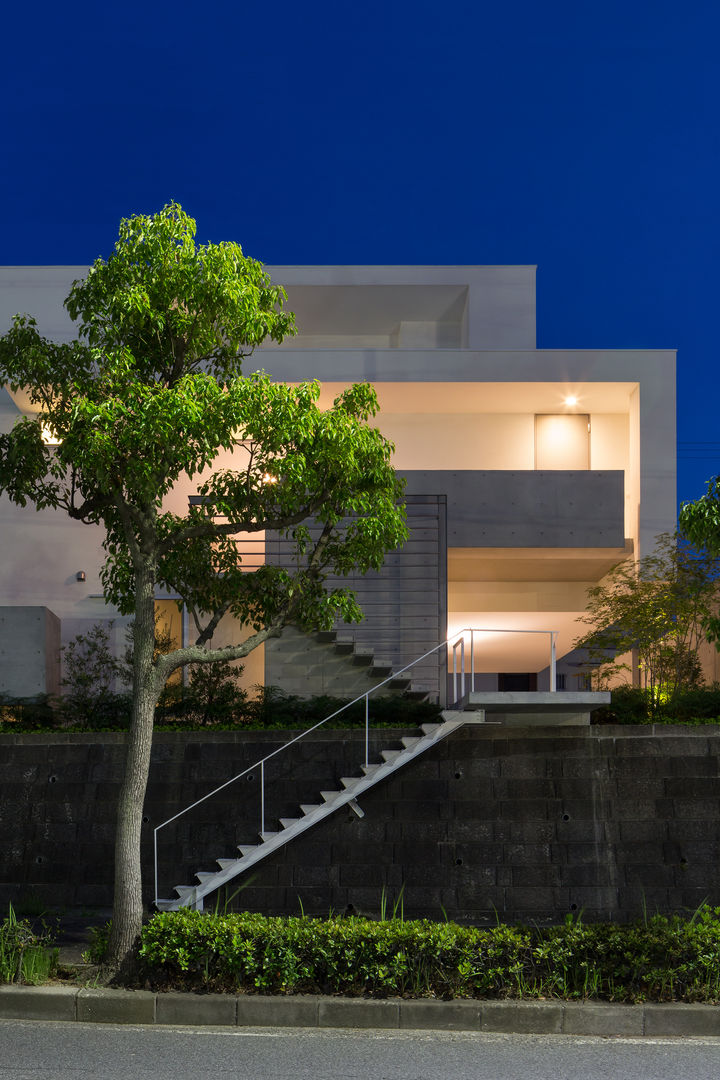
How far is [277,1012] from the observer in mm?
7895

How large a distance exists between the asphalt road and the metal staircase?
414 cm

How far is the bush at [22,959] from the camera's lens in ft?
28.0

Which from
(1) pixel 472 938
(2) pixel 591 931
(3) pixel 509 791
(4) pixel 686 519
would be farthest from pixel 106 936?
(4) pixel 686 519

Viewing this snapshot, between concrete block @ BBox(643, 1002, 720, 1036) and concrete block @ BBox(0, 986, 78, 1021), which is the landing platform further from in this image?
concrete block @ BBox(0, 986, 78, 1021)

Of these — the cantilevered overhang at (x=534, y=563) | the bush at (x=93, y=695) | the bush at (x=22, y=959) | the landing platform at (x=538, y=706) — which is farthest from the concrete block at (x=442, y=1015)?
the cantilevered overhang at (x=534, y=563)

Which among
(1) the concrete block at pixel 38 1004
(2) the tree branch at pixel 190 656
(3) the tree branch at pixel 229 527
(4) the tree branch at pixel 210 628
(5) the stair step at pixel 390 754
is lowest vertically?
(1) the concrete block at pixel 38 1004

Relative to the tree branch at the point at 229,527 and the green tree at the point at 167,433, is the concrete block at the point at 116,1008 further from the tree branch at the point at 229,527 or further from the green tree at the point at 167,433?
the tree branch at the point at 229,527

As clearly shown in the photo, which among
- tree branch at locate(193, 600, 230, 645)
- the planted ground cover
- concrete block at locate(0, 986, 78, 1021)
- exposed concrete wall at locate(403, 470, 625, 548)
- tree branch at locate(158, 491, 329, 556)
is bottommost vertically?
concrete block at locate(0, 986, 78, 1021)

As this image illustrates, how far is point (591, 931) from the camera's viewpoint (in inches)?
324

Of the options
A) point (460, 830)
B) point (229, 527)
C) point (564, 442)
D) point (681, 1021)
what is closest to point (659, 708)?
point (460, 830)

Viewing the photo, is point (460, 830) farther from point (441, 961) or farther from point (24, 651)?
point (24, 651)

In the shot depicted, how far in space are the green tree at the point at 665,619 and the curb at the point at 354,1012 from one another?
9741mm

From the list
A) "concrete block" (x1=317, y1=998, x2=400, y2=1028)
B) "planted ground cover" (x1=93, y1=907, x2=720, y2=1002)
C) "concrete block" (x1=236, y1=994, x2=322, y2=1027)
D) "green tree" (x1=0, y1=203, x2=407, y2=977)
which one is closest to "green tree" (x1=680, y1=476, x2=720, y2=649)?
"green tree" (x1=0, y1=203, x2=407, y2=977)

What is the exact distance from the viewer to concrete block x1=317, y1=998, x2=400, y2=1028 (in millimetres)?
7801
